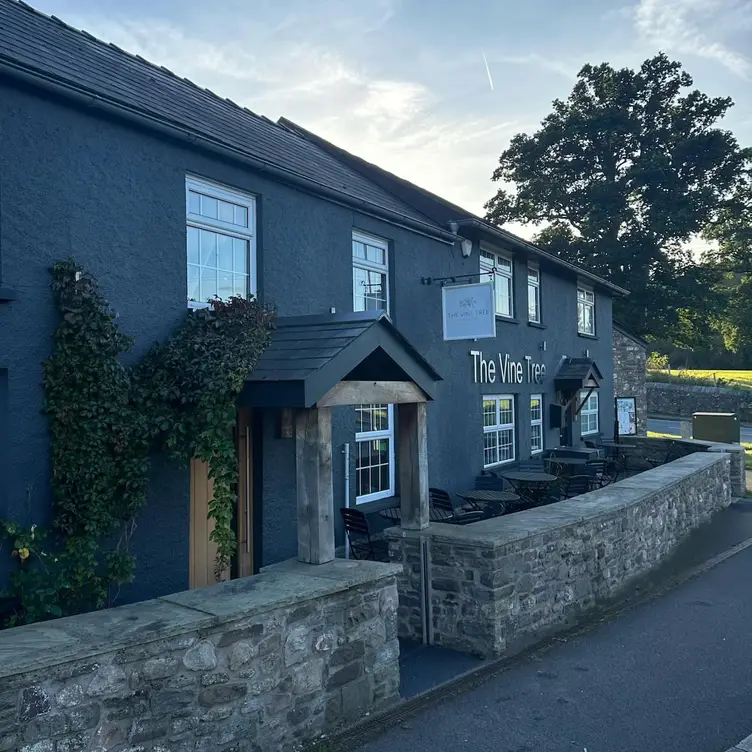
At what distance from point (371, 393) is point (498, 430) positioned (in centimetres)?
842

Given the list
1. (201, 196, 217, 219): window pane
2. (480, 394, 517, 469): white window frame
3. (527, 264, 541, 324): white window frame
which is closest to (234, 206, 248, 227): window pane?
(201, 196, 217, 219): window pane

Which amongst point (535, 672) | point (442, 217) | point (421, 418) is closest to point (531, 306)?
point (442, 217)

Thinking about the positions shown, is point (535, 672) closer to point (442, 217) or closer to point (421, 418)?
point (421, 418)

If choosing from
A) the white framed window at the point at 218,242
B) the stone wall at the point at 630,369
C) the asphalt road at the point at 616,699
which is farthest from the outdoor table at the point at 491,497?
the stone wall at the point at 630,369

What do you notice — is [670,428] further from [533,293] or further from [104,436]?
[104,436]

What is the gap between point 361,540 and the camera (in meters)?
9.92

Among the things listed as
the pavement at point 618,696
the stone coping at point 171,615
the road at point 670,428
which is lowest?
the pavement at point 618,696

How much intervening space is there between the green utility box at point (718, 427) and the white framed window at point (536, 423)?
1061cm

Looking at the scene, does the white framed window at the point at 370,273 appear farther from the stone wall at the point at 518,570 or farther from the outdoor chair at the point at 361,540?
the stone wall at the point at 518,570

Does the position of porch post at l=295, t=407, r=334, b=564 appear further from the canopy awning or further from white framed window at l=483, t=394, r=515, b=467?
the canopy awning

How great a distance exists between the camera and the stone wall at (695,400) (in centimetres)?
4266

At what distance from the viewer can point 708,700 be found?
18.6 feet

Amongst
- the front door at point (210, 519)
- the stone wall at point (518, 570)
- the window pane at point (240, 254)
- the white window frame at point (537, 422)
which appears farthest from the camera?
the white window frame at point (537, 422)

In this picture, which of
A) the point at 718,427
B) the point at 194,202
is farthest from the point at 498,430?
the point at 718,427
